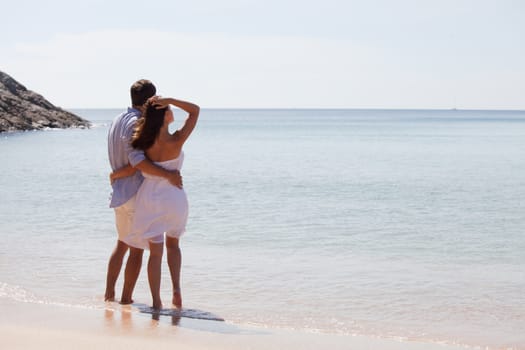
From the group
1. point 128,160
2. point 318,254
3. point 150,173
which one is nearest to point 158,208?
point 150,173

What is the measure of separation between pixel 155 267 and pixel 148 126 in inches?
46.9

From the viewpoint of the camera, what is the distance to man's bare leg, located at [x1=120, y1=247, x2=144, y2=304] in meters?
6.66

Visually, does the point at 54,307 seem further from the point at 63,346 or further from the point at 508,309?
the point at 508,309

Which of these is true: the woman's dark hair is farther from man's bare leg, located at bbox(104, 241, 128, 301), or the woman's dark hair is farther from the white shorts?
man's bare leg, located at bbox(104, 241, 128, 301)

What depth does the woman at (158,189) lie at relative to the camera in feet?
20.0

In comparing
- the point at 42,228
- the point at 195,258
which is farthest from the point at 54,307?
the point at 42,228

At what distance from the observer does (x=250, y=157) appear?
123ft

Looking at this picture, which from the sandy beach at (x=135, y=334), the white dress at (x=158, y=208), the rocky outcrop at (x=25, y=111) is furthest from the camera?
the rocky outcrop at (x=25, y=111)

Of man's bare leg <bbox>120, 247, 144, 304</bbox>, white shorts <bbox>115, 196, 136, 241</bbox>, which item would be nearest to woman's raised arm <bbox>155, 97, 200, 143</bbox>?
white shorts <bbox>115, 196, 136, 241</bbox>

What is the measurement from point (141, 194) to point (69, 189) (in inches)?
546

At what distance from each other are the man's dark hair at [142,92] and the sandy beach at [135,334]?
5.64 feet

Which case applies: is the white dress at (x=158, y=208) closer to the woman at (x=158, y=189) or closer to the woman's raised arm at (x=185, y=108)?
the woman at (x=158, y=189)

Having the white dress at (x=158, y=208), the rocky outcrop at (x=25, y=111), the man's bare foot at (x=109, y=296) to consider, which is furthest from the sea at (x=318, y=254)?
the rocky outcrop at (x=25, y=111)

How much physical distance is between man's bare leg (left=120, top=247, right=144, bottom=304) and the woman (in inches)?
8.6
